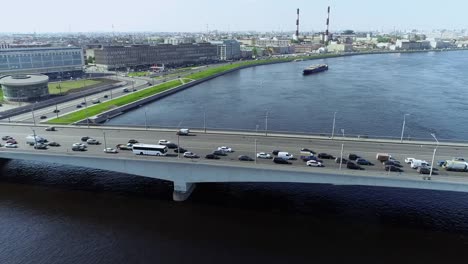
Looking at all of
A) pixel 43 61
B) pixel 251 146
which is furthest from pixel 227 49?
pixel 251 146

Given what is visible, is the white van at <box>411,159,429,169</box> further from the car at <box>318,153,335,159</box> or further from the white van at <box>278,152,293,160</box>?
the white van at <box>278,152,293,160</box>

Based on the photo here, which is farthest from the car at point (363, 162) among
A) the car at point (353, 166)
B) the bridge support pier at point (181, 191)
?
the bridge support pier at point (181, 191)

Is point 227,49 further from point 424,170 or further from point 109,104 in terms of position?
point 424,170

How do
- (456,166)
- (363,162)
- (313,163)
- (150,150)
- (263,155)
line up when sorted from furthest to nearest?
(150,150), (263,155), (363,162), (313,163), (456,166)

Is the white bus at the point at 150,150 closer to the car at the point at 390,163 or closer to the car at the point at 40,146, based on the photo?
the car at the point at 40,146

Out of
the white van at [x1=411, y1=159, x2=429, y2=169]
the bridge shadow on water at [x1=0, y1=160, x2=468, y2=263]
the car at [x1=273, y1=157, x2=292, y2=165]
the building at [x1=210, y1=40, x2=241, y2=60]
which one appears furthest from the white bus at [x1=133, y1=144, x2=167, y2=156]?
the building at [x1=210, y1=40, x2=241, y2=60]

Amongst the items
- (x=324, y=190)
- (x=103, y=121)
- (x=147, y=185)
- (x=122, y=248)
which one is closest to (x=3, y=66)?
(x=103, y=121)

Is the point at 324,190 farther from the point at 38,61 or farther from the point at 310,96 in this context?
the point at 38,61
